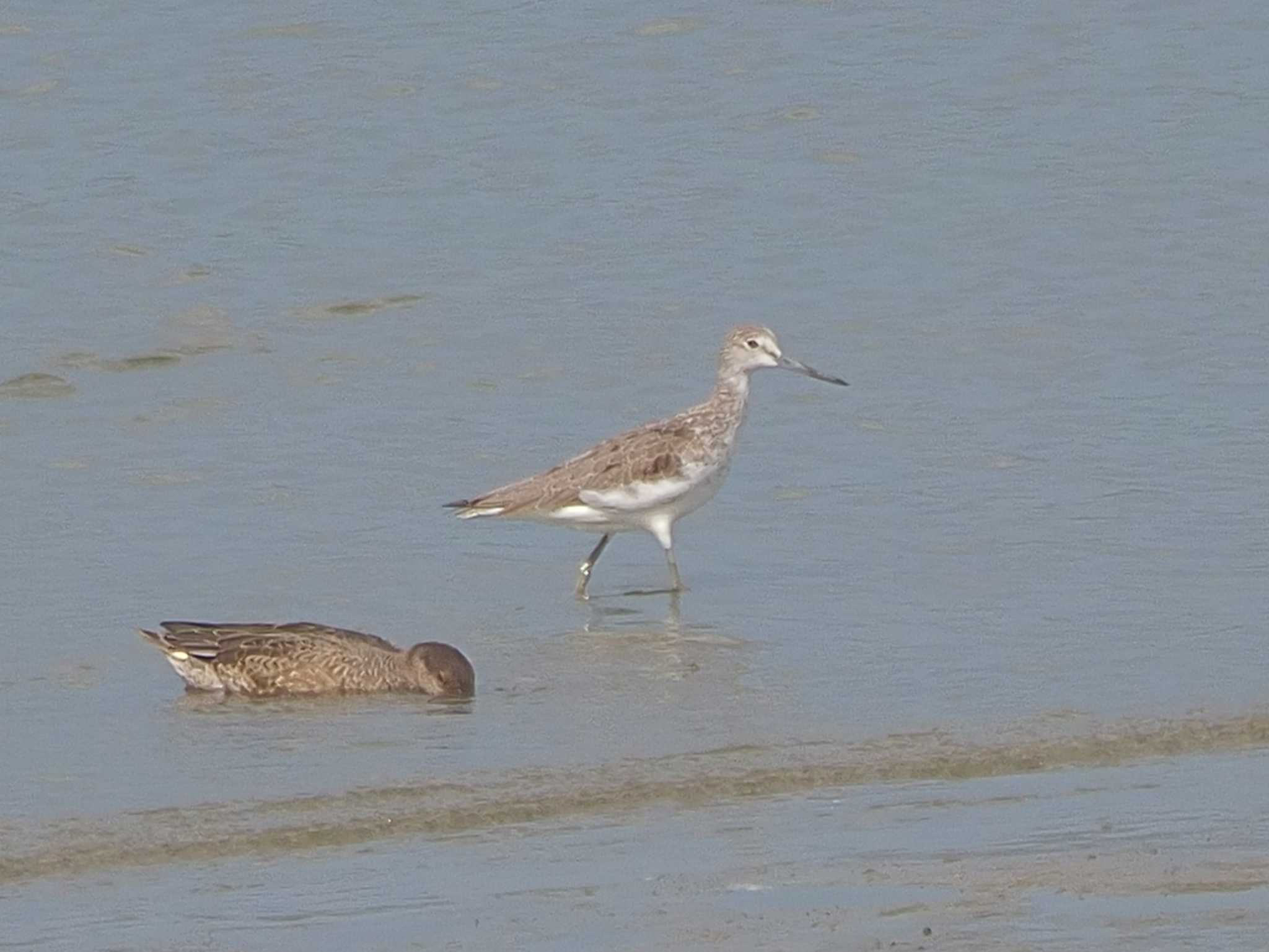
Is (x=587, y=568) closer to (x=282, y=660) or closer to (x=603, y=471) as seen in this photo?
(x=603, y=471)

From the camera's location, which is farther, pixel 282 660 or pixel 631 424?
pixel 631 424

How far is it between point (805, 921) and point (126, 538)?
5.46 meters

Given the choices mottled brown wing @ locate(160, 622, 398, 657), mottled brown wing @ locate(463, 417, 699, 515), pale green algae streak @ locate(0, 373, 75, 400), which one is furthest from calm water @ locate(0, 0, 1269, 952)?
mottled brown wing @ locate(463, 417, 699, 515)

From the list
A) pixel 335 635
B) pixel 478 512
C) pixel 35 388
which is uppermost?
pixel 335 635

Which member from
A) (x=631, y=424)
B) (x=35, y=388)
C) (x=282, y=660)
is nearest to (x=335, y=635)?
(x=282, y=660)

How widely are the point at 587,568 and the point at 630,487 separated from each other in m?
0.42

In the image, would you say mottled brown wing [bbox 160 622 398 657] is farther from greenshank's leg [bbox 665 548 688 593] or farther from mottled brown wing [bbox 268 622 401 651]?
greenshank's leg [bbox 665 548 688 593]

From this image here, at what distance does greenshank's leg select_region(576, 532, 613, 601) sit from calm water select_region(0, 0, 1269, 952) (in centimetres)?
12

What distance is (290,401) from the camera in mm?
13633

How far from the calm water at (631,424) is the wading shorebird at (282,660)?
0.10 metres

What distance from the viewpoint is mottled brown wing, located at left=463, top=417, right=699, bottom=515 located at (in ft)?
37.9

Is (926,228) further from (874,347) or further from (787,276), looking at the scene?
(874,347)

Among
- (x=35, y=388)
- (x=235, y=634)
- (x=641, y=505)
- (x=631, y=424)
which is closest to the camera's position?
(x=235, y=634)

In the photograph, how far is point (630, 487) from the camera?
1163 centimetres
